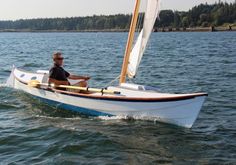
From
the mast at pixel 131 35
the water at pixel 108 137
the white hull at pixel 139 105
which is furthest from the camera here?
the mast at pixel 131 35

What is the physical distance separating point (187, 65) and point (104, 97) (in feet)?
55.0

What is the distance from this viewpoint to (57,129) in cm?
1219

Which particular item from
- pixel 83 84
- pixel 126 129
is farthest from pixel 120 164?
pixel 83 84

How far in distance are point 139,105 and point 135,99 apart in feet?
0.86

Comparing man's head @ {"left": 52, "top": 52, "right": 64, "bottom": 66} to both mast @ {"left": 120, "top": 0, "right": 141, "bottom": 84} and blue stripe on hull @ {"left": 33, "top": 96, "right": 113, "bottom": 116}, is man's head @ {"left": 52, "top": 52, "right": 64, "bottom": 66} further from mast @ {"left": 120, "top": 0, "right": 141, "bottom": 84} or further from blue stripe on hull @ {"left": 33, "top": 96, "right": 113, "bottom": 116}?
mast @ {"left": 120, "top": 0, "right": 141, "bottom": 84}

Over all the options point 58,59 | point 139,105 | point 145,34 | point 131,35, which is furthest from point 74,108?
point 145,34

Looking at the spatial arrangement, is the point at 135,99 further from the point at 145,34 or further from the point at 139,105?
the point at 145,34

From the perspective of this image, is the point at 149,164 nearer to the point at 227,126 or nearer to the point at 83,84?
the point at 227,126

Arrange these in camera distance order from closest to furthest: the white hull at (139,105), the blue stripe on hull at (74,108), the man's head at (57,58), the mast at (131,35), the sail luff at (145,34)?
1. the white hull at (139,105)
2. the sail luff at (145,34)
3. the mast at (131,35)
4. the blue stripe on hull at (74,108)
5. the man's head at (57,58)

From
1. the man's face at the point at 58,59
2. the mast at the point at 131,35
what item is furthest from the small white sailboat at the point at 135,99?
the man's face at the point at 58,59

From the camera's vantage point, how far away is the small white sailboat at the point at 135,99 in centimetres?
1138

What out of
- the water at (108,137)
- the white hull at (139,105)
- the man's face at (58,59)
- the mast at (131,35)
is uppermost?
the mast at (131,35)

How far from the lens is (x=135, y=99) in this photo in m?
11.9

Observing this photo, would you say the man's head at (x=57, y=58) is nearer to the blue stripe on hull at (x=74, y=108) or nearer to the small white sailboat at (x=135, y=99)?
the small white sailboat at (x=135, y=99)
